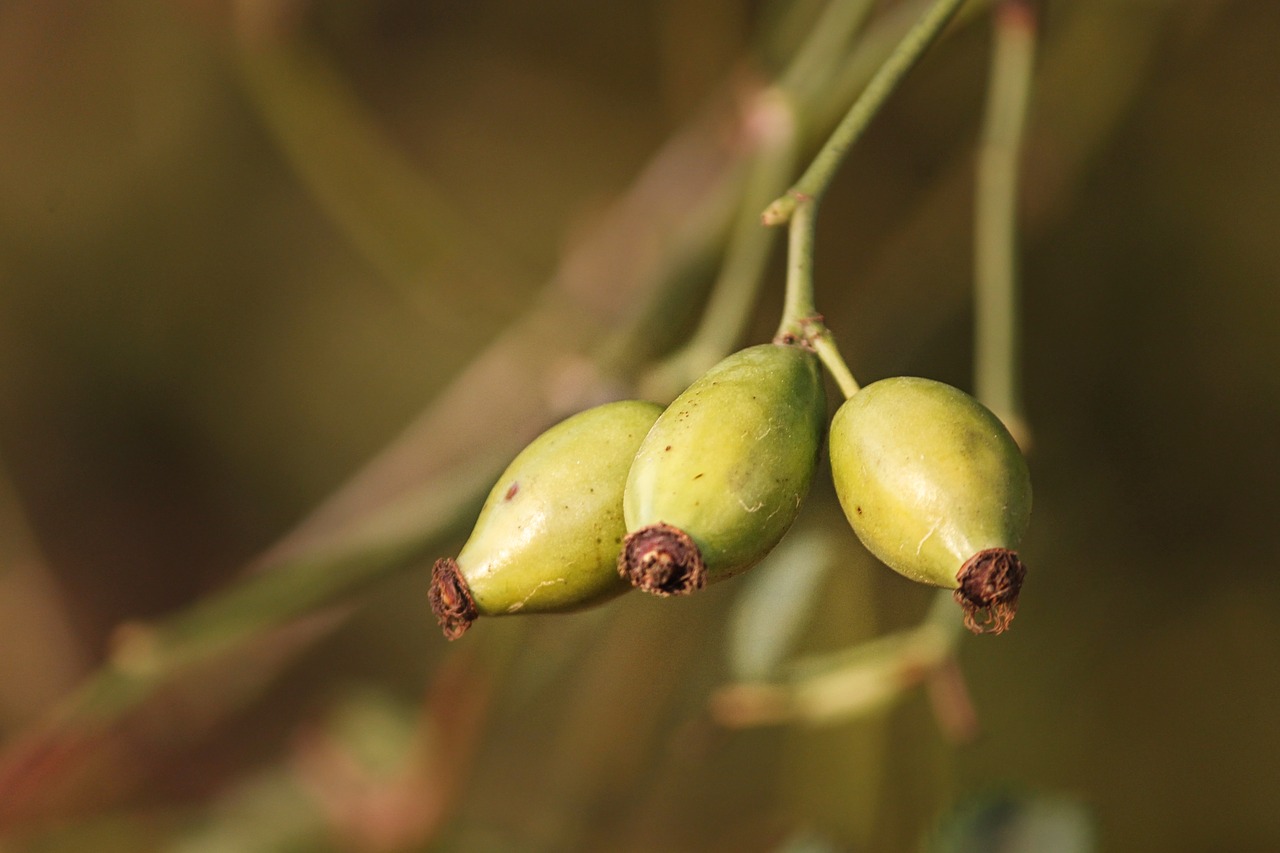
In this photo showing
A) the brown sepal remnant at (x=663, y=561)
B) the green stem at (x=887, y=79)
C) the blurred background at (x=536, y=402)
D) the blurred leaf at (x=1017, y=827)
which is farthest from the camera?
Result: the blurred background at (x=536, y=402)

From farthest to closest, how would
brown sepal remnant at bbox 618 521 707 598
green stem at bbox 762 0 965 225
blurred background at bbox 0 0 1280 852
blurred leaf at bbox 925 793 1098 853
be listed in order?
blurred background at bbox 0 0 1280 852, blurred leaf at bbox 925 793 1098 853, green stem at bbox 762 0 965 225, brown sepal remnant at bbox 618 521 707 598

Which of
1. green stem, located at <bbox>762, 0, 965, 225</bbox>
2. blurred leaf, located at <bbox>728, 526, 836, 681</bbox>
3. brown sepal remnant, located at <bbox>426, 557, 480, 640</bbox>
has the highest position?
green stem, located at <bbox>762, 0, 965, 225</bbox>

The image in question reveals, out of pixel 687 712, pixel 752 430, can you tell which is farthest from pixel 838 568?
pixel 752 430

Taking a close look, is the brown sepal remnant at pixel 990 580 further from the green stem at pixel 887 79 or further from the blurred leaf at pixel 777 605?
the blurred leaf at pixel 777 605

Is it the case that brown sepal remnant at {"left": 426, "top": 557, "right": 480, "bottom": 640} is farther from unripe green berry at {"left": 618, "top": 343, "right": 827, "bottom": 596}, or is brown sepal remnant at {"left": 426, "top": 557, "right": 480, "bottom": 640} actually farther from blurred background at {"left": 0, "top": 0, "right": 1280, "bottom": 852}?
blurred background at {"left": 0, "top": 0, "right": 1280, "bottom": 852}

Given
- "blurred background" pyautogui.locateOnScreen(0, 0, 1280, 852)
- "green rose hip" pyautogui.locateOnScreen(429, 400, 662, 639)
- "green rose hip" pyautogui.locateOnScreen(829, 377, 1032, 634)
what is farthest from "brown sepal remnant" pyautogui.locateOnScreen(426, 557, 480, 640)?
"blurred background" pyautogui.locateOnScreen(0, 0, 1280, 852)

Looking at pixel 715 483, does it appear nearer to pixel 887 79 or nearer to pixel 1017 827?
pixel 887 79

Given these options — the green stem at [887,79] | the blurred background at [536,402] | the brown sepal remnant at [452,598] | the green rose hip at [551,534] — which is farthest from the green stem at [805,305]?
the blurred background at [536,402]
